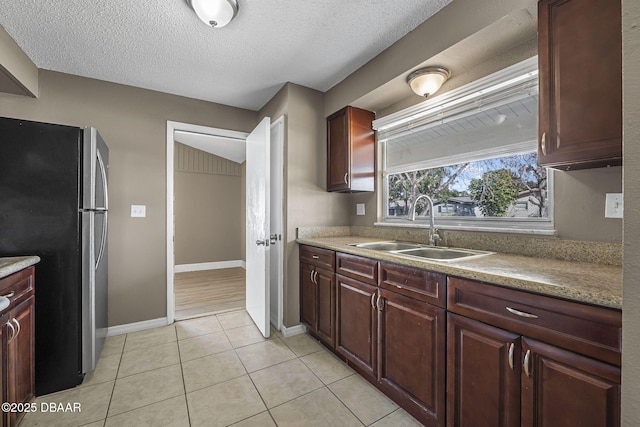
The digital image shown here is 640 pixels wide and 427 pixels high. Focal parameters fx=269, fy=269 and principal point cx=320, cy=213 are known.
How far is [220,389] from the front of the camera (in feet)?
5.79

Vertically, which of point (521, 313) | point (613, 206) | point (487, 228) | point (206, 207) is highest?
point (206, 207)

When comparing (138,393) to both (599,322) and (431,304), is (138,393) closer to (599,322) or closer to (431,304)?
(431,304)

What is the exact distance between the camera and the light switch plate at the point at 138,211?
2656 mm

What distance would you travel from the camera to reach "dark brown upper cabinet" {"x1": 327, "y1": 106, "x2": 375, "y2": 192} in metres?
2.48

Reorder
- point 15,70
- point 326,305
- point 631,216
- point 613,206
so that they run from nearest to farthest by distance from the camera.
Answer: point 631,216 → point 613,206 → point 15,70 → point 326,305

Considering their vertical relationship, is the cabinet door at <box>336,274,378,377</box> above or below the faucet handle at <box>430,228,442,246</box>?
below

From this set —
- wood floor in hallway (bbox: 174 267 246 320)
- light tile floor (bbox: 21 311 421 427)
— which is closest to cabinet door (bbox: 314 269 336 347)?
light tile floor (bbox: 21 311 421 427)

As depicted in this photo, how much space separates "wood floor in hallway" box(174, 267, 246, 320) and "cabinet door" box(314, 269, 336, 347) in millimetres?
1402

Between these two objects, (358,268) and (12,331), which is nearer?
(12,331)

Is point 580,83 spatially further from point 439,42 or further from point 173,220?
point 173,220

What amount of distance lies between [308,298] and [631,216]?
84.2 inches

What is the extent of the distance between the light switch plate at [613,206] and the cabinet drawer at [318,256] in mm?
1540

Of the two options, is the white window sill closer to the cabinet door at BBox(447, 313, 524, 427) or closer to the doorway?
the cabinet door at BBox(447, 313, 524, 427)

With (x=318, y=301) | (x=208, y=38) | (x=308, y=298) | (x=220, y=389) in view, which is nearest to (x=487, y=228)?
(x=318, y=301)
